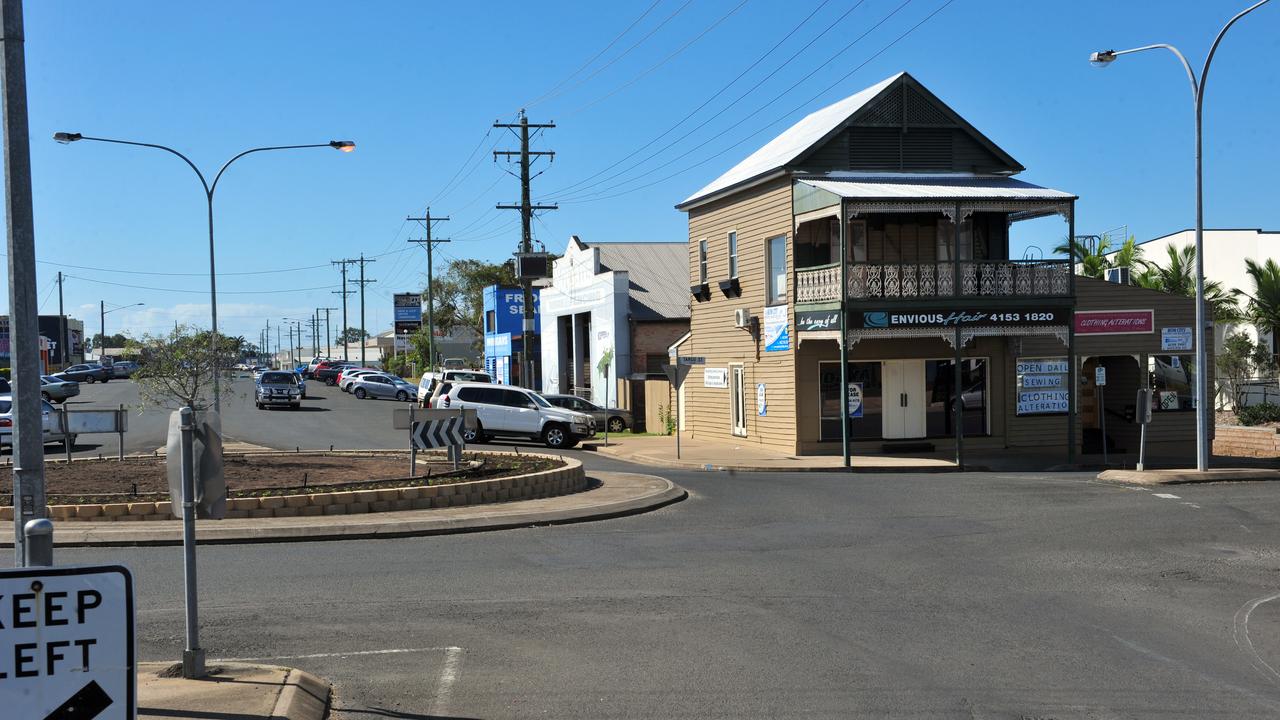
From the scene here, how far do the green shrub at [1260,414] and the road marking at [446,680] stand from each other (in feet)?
106

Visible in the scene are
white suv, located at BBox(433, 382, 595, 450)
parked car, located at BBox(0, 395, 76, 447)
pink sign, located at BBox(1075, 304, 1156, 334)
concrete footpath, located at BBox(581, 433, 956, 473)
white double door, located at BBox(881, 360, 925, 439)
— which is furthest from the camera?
white suv, located at BBox(433, 382, 595, 450)

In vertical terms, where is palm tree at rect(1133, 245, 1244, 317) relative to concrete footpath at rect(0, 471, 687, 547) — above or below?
above

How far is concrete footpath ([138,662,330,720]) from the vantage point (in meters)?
6.80

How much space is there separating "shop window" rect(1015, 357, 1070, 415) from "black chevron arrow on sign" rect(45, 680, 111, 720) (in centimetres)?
2755

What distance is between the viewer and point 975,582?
11.9 metres

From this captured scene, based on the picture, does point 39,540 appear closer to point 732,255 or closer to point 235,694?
point 235,694

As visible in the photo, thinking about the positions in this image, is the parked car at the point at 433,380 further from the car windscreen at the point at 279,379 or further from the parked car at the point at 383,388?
the parked car at the point at 383,388

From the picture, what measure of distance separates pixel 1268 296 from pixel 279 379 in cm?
3971

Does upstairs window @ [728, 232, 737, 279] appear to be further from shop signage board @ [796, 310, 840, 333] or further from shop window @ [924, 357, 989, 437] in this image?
shop window @ [924, 357, 989, 437]

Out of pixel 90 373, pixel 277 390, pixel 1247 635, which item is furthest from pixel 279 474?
pixel 90 373

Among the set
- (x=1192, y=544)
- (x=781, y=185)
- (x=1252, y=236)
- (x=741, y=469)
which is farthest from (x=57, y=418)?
(x=1252, y=236)

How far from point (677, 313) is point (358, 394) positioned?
27627mm

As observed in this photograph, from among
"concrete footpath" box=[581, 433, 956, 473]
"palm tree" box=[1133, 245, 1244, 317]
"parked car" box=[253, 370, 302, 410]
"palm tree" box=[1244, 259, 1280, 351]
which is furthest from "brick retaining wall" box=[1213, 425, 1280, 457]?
"parked car" box=[253, 370, 302, 410]

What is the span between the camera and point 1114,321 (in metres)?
30.0
